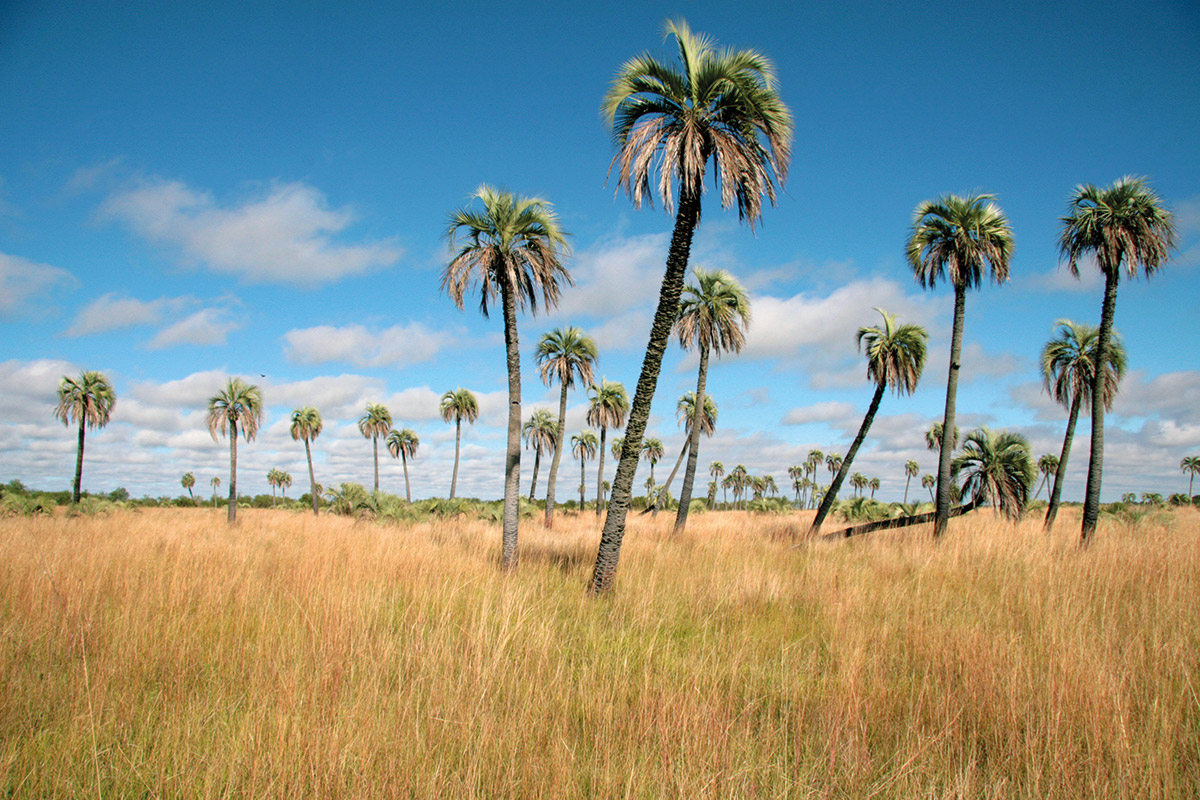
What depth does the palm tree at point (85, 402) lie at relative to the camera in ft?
107

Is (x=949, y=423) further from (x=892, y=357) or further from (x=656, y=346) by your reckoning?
(x=656, y=346)

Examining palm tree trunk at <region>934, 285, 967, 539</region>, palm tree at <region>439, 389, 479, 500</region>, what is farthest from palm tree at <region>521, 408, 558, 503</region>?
palm tree trunk at <region>934, 285, 967, 539</region>

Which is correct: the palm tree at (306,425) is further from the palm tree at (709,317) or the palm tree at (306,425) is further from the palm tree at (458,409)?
the palm tree at (709,317)

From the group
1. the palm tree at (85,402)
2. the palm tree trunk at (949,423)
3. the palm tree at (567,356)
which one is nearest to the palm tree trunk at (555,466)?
the palm tree at (567,356)

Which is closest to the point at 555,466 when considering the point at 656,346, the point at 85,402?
the point at 656,346

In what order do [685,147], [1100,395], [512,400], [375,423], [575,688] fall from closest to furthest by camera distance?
1. [575,688]
2. [685,147]
3. [512,400]
4. [1100,395]
5. [375,423]

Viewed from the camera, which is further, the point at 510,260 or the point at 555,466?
the point at 555,466

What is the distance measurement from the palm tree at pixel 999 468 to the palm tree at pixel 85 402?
47685 millimetres

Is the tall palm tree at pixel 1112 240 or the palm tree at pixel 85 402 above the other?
the tall palm tree at pixel 1112 240

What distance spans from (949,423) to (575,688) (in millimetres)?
16284

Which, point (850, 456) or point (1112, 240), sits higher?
point (1112, 240)

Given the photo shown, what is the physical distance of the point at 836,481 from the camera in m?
18.6

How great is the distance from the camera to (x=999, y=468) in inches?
646

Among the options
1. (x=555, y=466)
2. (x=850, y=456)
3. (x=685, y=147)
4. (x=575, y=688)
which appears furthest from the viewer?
(x=555, y=466)
